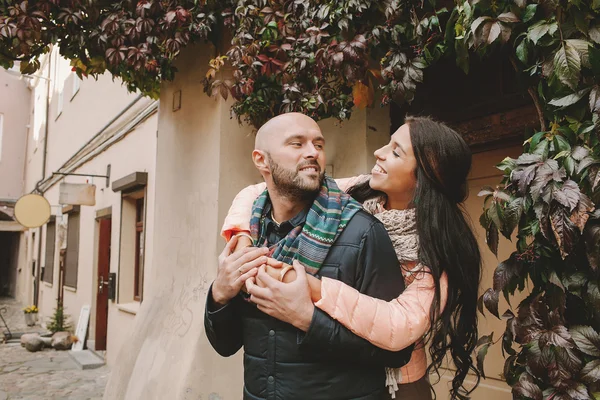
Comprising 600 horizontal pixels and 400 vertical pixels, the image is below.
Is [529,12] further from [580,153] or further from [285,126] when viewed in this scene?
[285,126]

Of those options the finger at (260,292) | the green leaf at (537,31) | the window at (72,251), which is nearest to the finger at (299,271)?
the finger at (260,292)

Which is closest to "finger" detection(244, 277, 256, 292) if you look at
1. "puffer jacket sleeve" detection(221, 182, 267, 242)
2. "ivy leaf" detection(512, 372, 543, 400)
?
"puffer jacket sleeve" detection(221, 182, 267, 242)

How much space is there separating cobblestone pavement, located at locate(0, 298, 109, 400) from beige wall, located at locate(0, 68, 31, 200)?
41.1 ft

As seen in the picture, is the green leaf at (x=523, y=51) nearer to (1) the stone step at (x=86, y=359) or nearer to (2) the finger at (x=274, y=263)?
(2) the finger at (x=274, y=263)

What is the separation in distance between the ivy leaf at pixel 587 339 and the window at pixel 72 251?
35.8 ft

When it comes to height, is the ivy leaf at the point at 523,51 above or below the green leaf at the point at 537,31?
below

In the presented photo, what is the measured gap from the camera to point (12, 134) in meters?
21.0

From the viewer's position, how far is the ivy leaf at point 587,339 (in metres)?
1.75

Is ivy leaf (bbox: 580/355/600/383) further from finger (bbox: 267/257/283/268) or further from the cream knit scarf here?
finger (bbox: 267/257/283/268)

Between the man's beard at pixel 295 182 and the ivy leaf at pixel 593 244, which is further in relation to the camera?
the man's beard at pixel 295 182

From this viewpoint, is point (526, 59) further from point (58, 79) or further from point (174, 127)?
point (58, 79)

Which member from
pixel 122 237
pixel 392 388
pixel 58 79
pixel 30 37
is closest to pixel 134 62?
pixel 30 37

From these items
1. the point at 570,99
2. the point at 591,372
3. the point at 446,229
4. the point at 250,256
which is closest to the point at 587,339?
the point at 591,372

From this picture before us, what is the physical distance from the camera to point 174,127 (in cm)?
472
